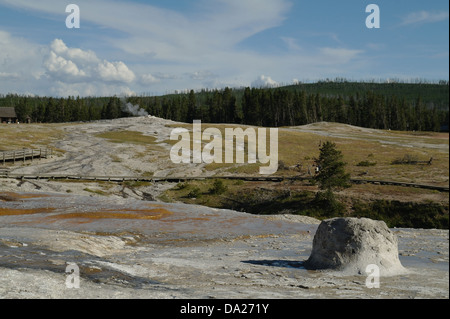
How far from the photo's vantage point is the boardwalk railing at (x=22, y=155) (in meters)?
66.6

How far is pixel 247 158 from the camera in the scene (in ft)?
252

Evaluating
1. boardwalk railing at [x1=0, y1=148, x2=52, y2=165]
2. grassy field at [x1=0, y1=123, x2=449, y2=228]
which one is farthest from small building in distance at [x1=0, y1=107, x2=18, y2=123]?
boardwalk railing at [x1=0, y1=148, x2=52, y2=165]

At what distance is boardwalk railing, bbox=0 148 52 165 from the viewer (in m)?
66.6

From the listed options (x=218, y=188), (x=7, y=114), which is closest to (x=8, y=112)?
(x=7, y=114)

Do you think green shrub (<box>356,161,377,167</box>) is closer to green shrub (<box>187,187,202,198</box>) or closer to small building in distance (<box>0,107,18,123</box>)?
green shrub (<box>187,187,202,198</box>)

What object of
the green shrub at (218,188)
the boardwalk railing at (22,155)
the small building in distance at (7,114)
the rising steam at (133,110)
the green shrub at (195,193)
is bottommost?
the green shrub at (195,193)

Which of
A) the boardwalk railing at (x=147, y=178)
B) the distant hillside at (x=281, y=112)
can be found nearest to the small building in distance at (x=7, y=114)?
the distant hillside at (x=281, y=112)

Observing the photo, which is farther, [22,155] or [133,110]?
[133,110]

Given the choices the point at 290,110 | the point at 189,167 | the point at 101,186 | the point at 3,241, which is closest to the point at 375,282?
Result: the point at 3,241

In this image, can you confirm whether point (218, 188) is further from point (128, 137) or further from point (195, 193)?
point (128, 137)

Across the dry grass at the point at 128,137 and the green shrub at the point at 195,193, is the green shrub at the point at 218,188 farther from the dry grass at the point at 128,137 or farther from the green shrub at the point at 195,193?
the dry grass at the point at 128,137

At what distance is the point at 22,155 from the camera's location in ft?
225
